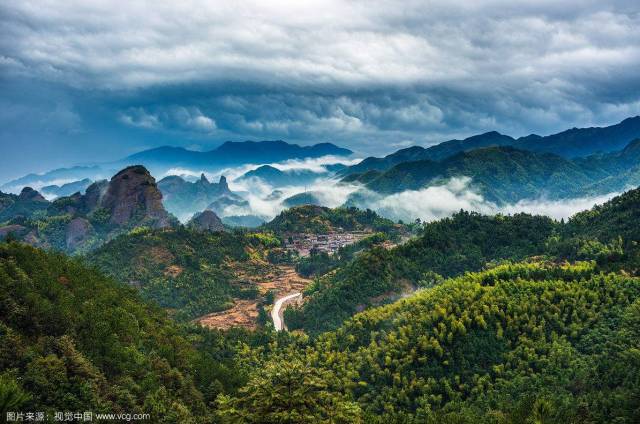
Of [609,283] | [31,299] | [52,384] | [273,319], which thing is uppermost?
[31,299]

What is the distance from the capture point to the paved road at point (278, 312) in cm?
12381

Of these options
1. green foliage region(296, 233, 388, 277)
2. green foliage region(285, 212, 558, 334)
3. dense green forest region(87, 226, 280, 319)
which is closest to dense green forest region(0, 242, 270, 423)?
green foliage region(285, 212, 558, 334)

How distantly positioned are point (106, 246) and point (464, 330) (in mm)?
136854

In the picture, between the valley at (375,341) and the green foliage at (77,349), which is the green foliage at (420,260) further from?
the green foliage at (77,349)

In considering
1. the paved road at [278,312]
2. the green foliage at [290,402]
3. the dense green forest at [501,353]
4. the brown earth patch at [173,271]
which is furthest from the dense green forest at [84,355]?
the brown earth patch at [173,271]

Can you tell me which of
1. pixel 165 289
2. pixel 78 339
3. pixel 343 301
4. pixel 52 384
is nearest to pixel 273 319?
pixel 343 301

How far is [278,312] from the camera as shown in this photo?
135 meters

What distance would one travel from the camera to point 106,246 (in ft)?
556

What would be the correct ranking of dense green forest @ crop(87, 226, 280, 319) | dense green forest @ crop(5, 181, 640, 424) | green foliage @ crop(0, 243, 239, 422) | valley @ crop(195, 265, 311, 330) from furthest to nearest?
dense green forest @ crop(87, 226, 280, 319)
valley @ crop(195, 265, 311, 330)
dense green forest @ crop(5, 181, 640, 424)
green foliage @ crop(0, 243, 239, 422)

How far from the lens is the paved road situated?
124 meters

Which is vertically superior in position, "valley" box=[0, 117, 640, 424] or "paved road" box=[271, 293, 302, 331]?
"valley" box=[0, 117, 640, 424]

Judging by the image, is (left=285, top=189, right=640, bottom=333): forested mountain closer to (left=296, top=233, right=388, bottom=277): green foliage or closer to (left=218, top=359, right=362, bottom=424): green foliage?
(left=296, top=233, right=388, bottom=277): green foliage

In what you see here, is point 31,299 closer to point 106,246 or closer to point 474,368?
point 474,368

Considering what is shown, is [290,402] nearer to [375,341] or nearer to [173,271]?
[375,341]
